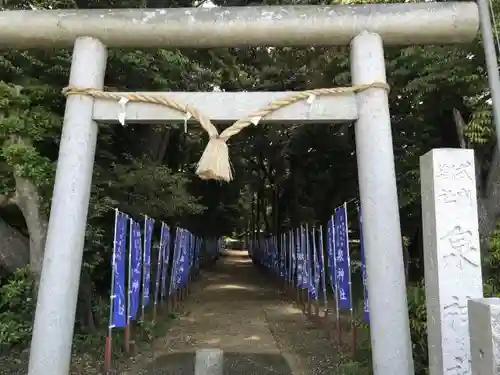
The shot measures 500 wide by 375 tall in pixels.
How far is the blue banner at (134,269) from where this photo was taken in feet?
25.5

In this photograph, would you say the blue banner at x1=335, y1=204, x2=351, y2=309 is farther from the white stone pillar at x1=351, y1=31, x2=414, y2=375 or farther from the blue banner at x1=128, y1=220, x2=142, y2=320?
the blue banner at x1=128, y1=220, x2=142, y2=320

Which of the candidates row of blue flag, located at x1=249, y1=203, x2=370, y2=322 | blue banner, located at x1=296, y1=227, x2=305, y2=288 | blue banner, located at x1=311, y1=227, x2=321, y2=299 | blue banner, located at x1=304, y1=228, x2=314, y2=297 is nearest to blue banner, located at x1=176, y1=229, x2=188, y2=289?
row of blue flag, located at x1=249, y1=203, x2=370, y2=322

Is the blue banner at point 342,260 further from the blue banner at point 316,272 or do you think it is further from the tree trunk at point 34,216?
the tree trunk at point 34,216

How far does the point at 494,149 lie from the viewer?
8.58 meters

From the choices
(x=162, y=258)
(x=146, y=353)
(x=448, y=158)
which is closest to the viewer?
(x=448, y=158)

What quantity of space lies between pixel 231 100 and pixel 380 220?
1837mm

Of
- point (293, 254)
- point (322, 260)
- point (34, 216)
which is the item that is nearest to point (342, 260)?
point (322, 260)

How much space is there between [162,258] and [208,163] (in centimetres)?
750

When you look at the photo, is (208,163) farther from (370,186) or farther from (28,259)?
(28,259)

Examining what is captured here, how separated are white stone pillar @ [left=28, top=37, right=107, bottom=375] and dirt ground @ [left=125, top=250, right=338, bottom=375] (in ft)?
4.23

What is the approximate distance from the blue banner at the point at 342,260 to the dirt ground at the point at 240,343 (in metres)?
0.89

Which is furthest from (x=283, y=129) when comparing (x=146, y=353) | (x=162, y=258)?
(x=146, y=353)

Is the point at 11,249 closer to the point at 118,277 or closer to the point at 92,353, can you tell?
the point at 118,277

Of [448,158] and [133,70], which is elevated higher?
Result: [133,70]
